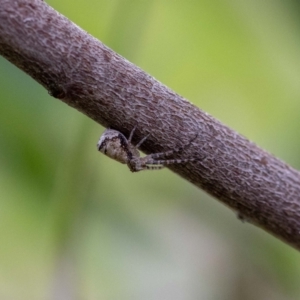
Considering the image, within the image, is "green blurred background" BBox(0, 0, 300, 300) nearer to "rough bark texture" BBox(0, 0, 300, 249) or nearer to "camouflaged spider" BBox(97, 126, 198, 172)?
"camouflaged spider" BBox(97, 126, 198, 172)

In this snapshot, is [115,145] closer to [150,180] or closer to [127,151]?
[127,151]

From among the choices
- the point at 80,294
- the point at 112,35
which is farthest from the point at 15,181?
the point at 112,35

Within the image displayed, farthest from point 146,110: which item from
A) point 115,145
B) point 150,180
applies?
point 150,180

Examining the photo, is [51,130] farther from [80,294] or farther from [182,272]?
[182,272]

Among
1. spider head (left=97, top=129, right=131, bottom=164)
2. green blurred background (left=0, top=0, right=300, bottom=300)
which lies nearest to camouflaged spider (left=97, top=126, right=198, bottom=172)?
spider head (left=97, top=129, right=131, bottom=164)

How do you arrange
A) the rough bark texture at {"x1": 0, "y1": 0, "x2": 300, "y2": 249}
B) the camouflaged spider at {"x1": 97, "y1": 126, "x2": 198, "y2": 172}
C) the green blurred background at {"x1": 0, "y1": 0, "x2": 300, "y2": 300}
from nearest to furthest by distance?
the rough bark texture at {"x1": 0, "y1": 0, "x2": 300, "y2": 249}
the camouflaged spider at {"x1": 97, "y1": 126, "x2": 198, "y2": 172}
the green blurred background at {"x1": 0, "y1": 0, "x2": 300, "y2": 300}

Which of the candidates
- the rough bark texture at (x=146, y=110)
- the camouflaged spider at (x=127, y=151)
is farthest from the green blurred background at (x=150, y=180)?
the rough bark texture at (x=146, y=110)
